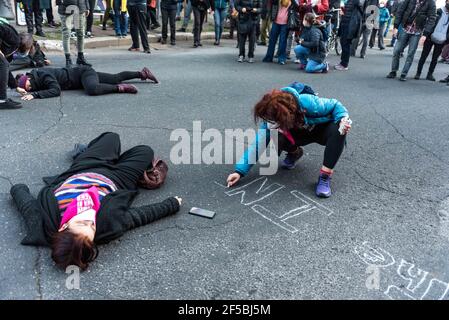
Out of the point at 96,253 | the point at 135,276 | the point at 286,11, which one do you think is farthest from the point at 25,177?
the point at 286,11

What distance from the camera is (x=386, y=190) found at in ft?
11.3

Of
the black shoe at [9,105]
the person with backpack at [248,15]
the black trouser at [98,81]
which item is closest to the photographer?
the black shoe at [9,105]

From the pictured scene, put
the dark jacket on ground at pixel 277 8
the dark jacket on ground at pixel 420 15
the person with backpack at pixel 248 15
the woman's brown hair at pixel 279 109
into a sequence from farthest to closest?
1. the dark jacket on ground at pixel 277 8
2. the person with backpack at pixel 248 15
3. the dark jacket on ground at pixel 420 15
4. the woman's brown hair at pixel 279 109

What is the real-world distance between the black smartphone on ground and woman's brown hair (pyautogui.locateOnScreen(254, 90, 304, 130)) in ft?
2.55

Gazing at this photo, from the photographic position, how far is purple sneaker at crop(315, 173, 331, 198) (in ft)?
10.7

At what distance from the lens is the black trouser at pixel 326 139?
3.20 meters

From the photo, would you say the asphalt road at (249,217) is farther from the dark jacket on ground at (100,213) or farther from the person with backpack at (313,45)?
the person with backpack at (313,45)

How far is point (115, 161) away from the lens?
128 inches

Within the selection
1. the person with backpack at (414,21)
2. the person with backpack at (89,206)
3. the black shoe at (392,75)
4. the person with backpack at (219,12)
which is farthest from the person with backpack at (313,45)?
the person with backpack at (89,206)

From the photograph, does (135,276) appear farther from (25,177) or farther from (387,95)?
(387,95)

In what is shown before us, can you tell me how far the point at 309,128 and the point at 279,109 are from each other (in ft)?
2.02

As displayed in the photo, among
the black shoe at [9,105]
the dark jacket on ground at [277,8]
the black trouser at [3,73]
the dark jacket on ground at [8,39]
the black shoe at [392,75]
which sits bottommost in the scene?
the black shoe at [9,105]

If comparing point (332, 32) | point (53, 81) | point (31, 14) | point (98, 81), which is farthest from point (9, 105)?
point (332, 32)

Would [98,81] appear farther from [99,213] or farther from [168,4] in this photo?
[168,4]
